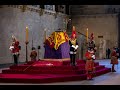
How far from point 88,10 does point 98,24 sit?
78.5 inches

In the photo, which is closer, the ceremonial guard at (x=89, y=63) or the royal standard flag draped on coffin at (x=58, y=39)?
the ceremonial guard at (x=89, y=63)

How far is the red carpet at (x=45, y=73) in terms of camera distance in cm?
1477

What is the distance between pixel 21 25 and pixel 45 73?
1137cm

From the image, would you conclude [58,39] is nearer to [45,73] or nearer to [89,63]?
[45,73]

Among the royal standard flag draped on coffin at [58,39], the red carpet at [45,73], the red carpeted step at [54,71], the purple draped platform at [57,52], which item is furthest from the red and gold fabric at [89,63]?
the royal standard flag draped on coffin at [58,39]

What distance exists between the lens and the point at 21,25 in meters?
27.1

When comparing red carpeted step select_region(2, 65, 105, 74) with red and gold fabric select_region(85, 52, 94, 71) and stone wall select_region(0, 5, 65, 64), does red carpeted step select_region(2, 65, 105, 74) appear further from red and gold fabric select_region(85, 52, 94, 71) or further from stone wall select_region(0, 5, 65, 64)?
stone wall select_region(0, 5, 65, 64)

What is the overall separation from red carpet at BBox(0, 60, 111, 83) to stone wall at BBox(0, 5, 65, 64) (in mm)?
7184

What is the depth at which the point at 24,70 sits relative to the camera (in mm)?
16828

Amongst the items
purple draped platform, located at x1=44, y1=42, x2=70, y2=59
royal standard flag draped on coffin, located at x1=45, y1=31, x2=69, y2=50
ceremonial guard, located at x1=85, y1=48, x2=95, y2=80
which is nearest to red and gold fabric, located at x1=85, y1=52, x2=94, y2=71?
ceremonial guard, located at x1=85, y1=48, x2=95, y2=80

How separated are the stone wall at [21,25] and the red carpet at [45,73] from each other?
7184 millimetres

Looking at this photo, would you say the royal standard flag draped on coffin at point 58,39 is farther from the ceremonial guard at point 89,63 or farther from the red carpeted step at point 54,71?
the ceremonial guard at point 89,63

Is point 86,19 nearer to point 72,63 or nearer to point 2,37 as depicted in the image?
point 2,37

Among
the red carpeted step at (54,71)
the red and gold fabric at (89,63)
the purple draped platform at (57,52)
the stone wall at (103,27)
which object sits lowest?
the red carpeted step at (54,71)
